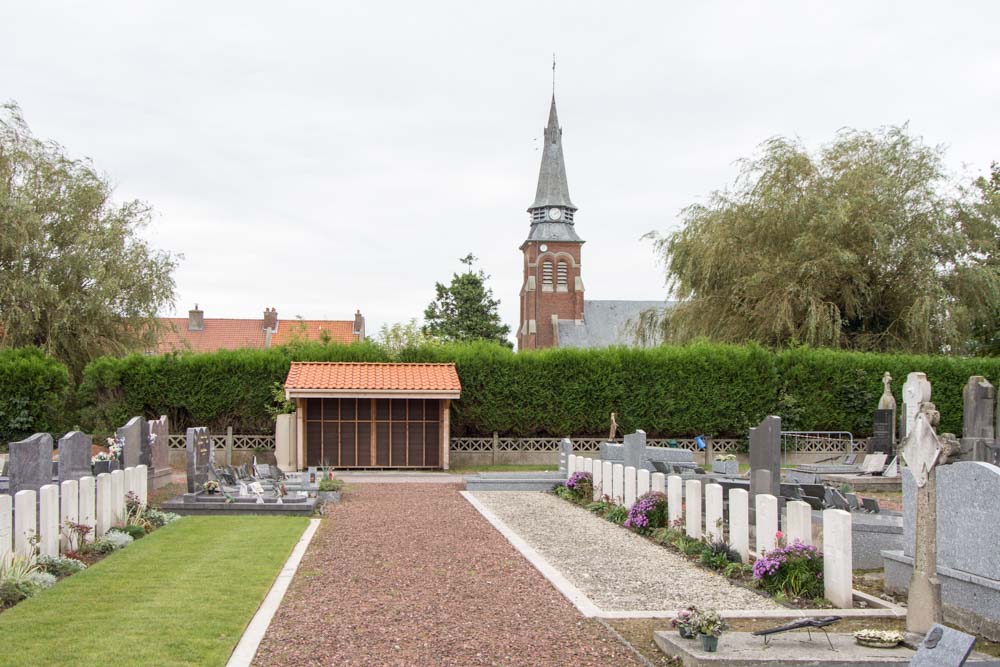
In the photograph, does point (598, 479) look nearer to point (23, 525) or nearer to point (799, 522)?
point (799, 522)

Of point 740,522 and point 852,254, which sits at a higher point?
point 852,254

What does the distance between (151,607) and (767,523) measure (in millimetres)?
6572

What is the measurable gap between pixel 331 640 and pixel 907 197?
102ft

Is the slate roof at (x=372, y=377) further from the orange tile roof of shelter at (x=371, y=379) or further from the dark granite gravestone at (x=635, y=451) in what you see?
the dark granite gravestone at (x=635, y=451)

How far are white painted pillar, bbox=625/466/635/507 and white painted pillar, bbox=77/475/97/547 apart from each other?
867 centimetres

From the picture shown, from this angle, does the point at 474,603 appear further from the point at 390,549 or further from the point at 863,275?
the point at 863,275

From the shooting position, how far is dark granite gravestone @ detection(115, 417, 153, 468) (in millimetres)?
18875

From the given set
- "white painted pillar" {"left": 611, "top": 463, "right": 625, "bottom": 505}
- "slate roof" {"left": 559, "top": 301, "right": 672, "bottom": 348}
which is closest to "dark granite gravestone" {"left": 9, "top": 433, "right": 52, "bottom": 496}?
"white painted pillar" {"left": 611, "top": 463, "right": 625, "bottom": 505}

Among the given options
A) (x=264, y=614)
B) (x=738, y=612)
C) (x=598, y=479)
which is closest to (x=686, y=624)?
(x=738, y=612)

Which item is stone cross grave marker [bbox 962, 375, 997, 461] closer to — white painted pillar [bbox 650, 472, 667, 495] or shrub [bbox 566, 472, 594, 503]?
shrub [bbox 566, 472, 594, 503]

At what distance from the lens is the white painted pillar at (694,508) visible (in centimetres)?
1352

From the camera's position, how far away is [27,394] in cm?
2834

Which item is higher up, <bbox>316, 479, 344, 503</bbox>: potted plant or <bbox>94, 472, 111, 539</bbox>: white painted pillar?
<bbox>94, 472, 111, 539</bbox>: white painted pillar

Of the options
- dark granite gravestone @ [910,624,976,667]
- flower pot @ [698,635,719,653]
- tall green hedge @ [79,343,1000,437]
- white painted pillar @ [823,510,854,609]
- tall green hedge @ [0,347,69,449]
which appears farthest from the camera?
tall green hedge @ [79,343,1000,437]
